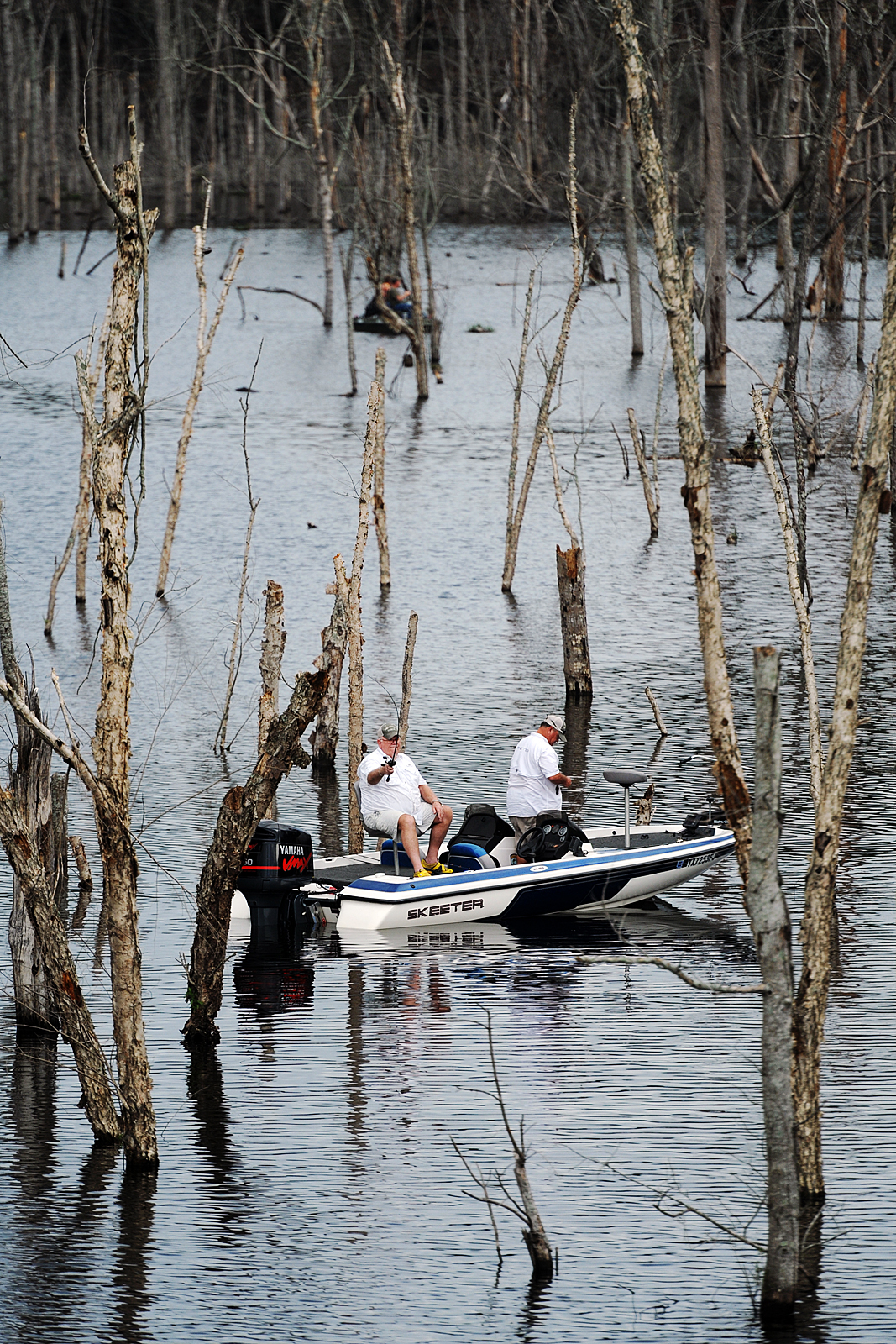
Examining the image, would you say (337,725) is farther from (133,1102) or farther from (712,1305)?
(712,1305)

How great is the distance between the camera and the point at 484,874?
1608 cm

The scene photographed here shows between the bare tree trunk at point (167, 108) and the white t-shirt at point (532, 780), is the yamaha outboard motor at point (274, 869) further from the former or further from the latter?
the bare tree trunk at point (167, 108)

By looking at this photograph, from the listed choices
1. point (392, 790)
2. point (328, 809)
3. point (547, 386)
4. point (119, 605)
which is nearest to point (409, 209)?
point (547, 386)

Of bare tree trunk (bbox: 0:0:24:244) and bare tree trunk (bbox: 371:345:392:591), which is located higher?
bare tree trunk (bbox: 0:0:24:244)

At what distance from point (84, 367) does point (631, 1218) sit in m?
7.11

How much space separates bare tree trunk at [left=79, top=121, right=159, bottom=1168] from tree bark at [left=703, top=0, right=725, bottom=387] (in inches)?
1281

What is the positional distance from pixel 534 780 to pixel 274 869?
2.90 metres

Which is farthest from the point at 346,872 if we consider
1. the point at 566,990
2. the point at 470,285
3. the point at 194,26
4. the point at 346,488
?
the point at 194,26

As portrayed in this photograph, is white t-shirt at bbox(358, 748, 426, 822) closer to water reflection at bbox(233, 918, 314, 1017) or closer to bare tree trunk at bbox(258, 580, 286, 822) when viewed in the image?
water reflection at bbox(233, 918, 314, 1017)

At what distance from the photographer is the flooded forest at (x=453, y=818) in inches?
357

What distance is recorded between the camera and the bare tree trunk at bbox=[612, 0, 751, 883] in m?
8.85

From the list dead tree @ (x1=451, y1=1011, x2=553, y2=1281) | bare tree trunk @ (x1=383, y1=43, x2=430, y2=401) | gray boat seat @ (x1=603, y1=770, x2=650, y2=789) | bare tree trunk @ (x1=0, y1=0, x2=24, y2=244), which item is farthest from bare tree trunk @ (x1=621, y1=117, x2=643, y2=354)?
dead tree @ (x1=451, y1=1011, x2=553, y2=1281)

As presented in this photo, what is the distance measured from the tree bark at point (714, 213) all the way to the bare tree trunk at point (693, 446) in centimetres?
3278

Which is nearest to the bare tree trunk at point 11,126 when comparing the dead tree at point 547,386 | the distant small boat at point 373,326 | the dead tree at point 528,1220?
the distant small boat at point 373,326
